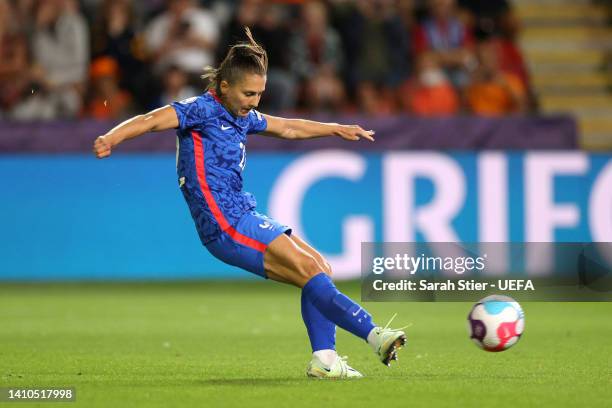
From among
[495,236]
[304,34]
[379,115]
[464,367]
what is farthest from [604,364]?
[304,34]

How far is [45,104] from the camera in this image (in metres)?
15.7

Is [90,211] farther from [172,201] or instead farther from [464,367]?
[464,367]

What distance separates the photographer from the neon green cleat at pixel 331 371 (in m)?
7.40

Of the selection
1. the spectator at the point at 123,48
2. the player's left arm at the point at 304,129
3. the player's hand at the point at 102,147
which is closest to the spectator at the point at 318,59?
the spectator at the point at 123,48

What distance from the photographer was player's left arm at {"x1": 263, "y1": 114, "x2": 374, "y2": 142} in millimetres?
7855

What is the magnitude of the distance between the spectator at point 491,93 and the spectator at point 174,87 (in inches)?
142

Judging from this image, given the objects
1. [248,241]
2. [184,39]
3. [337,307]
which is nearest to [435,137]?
[184,39]

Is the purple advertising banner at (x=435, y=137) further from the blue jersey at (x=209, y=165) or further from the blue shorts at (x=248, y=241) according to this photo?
the blue shorts at (x=248, y=241)

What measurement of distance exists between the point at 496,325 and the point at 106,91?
30.1 feet

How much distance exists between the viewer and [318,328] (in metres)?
7.50

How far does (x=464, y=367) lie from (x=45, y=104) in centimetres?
910

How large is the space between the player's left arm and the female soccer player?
0.38 meters

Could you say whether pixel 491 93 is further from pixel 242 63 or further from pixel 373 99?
pixel 242 63

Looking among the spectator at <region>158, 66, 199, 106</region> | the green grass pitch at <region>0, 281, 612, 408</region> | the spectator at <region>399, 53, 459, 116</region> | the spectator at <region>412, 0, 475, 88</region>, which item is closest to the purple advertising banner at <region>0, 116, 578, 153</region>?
the spectator at <region>158, 66, 199, 106</region>
